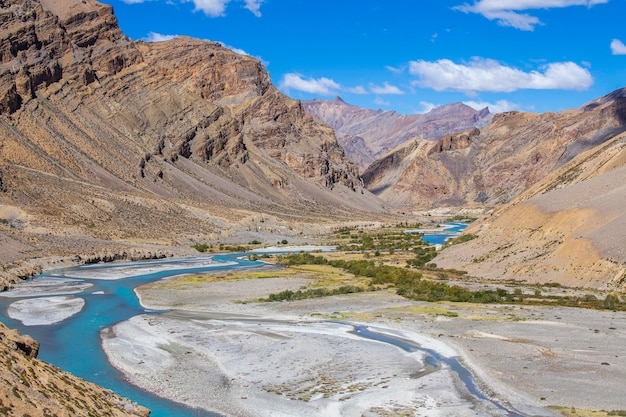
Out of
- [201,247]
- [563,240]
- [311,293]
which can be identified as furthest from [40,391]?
[201,247]

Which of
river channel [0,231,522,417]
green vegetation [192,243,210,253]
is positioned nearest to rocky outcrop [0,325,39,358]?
river channel [0,231,522,417]

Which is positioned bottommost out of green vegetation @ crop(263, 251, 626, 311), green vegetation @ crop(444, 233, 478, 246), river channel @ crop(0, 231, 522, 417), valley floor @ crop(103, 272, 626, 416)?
river channel @ crop(0, 231, 522, 417)

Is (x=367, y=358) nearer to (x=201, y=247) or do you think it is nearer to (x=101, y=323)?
(x=101, y=323)

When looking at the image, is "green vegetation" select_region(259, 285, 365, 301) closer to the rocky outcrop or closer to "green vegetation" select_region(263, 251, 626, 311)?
"green vegetation" select_region(263, 251, 626, 311)

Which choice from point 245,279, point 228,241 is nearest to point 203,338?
point 245,279

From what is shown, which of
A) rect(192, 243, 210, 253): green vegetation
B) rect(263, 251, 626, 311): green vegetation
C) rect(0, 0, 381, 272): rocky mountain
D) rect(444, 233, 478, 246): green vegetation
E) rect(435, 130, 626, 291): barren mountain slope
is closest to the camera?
rect(263, 251, 626, 311): green vegetation

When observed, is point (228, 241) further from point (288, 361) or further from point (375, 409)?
point (375, 409)
